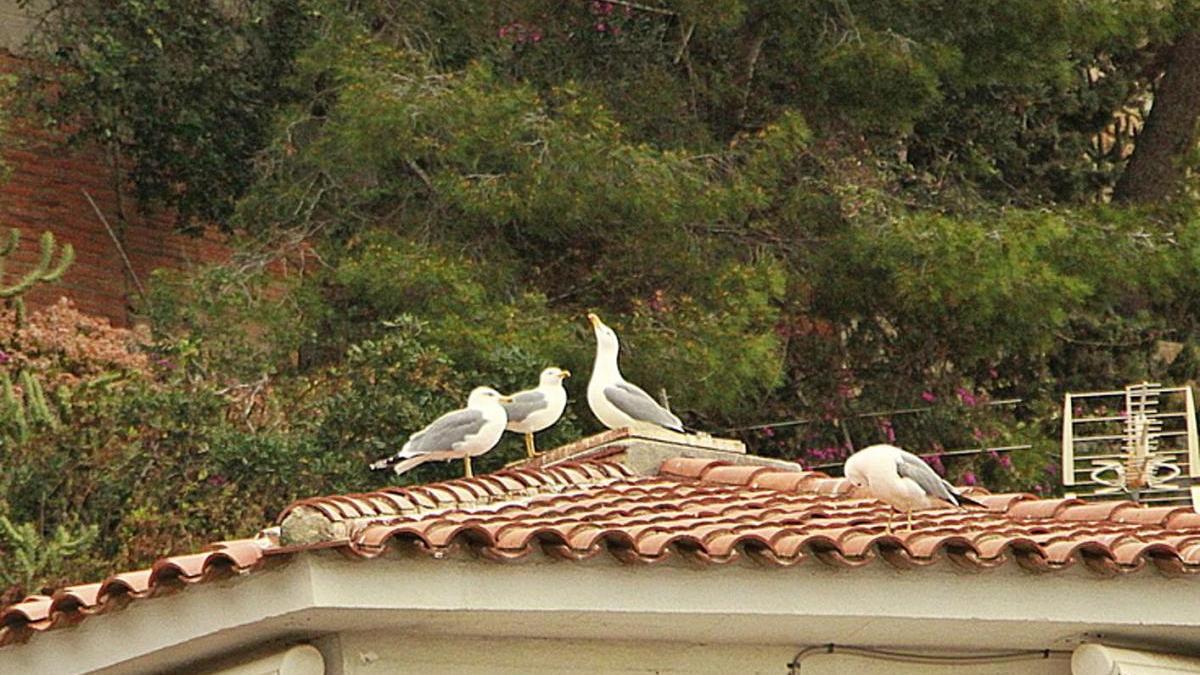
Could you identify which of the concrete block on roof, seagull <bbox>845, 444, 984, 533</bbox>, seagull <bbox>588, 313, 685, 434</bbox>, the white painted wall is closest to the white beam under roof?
the white painted wall

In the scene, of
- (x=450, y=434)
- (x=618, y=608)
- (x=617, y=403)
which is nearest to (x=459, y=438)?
(x=450, y=434)

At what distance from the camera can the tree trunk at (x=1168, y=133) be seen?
966 inches

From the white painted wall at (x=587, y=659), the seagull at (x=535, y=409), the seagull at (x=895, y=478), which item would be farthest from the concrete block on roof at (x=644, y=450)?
the white painted wall at (x=587, y=659)

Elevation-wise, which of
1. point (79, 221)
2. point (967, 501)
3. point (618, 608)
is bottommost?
point (618, 608)

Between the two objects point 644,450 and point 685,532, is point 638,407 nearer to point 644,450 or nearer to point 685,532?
point 644,450

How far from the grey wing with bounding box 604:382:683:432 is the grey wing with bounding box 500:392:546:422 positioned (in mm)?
588

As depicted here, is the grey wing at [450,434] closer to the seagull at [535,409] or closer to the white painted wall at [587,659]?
the seagull at [535,409]

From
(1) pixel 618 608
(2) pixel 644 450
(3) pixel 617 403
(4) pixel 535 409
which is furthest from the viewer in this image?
(4) pixel 535 409

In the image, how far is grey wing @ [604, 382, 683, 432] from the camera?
13219 millimetres

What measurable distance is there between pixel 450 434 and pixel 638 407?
1.10 m

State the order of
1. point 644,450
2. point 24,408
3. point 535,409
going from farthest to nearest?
point 24,408 < point 535,409 < point 644,450

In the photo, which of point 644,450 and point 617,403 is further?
point 617,403

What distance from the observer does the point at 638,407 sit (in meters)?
13.3

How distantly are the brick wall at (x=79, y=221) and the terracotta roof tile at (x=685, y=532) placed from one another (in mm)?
12781
